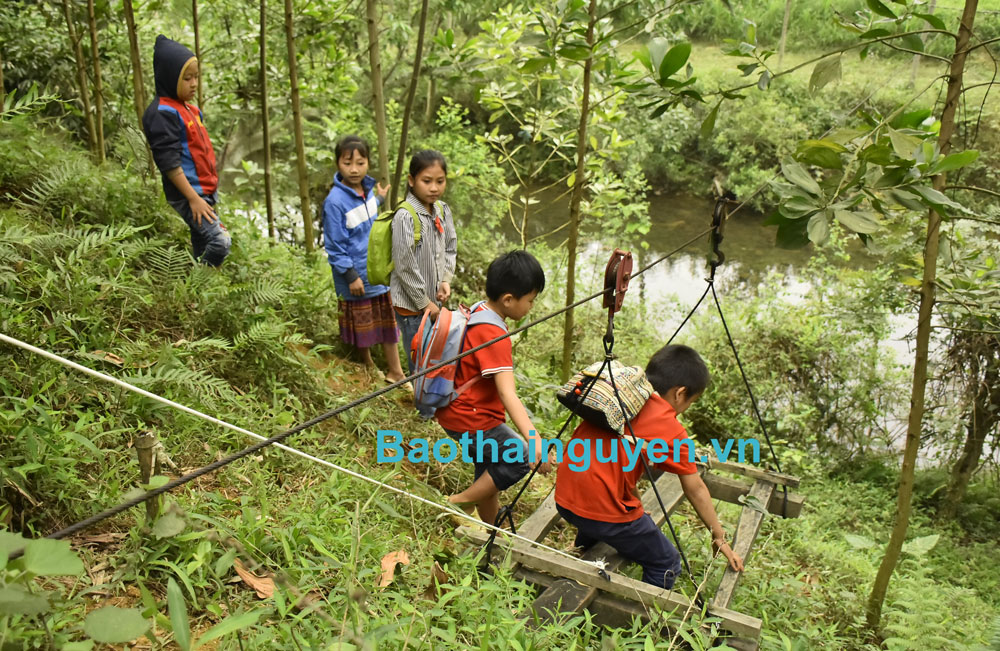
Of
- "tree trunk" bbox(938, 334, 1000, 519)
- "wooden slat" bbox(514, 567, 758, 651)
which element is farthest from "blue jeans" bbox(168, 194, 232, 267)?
"tree trunk" bbox(938, 334, 1000, 519)

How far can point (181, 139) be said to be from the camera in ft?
11.5

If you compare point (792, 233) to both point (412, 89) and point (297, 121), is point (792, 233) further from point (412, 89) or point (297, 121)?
point (297, 121)

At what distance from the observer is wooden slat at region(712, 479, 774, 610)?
7.90 feet

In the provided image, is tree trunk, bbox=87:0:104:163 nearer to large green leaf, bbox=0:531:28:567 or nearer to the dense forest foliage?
the dense forest foliage

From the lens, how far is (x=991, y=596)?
417 cm

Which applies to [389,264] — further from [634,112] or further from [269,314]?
[634,112]

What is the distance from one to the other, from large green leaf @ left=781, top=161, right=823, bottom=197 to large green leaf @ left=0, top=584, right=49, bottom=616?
2.07m

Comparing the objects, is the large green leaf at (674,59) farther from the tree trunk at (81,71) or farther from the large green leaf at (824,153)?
the tree trunk at (81,71)

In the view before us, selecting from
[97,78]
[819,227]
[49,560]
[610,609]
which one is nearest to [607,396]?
[610,609]

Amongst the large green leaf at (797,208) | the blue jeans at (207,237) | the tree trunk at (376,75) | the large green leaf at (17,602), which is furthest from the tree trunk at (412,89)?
the large green leaf at (17,602)

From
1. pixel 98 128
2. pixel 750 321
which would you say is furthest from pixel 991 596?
pixel 98 128

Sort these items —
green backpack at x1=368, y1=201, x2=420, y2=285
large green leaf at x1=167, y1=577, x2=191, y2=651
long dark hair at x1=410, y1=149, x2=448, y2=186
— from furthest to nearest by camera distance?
1. green backpack at x1=368, y1=201, x2=420, y2=285
2. long dark hair at x1=410, y1=149, x2=448, y2=186
3. large green leaf at x1=167, y1=577, x2=191, y2=651

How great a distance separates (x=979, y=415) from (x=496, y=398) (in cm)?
445

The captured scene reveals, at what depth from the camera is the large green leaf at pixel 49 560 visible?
1146mm
